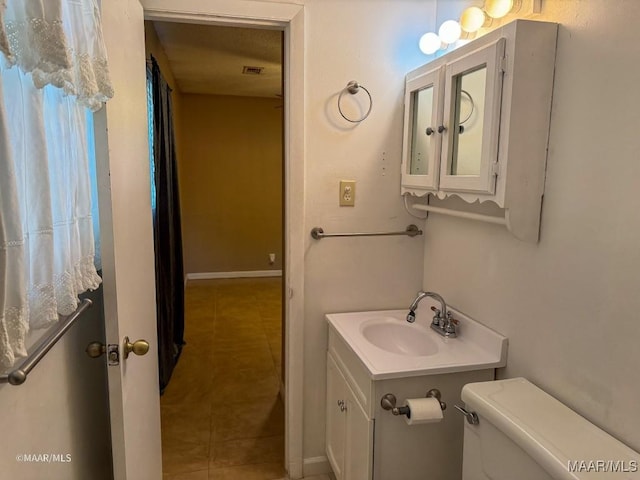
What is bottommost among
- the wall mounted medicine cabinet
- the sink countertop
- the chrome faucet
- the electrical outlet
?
the sink countertop

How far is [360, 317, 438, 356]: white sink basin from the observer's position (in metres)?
1.84

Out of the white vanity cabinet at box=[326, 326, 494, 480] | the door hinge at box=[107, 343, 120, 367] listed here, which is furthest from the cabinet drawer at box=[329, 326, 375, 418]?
the door hinge at box=[107, 343, 120, 367]

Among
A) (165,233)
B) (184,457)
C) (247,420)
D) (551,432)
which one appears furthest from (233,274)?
(551,432)

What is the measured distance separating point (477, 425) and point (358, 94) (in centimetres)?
136

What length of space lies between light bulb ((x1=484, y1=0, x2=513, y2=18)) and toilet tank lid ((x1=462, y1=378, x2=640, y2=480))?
3.82 feet

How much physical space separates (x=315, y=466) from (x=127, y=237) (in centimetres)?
146

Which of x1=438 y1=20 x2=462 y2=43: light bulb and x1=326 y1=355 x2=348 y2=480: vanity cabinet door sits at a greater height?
x1=438 y1=20 x2=462 y2=43: light bulb

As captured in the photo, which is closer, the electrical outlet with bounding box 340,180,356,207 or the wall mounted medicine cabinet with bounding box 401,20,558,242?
the wall mounted medicine cabinet with bounding box 401,20,558,242

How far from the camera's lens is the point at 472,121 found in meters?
1.47

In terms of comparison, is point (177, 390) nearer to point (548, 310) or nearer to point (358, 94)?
point (358, 94)

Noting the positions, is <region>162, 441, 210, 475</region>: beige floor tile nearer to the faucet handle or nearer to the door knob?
the door knob

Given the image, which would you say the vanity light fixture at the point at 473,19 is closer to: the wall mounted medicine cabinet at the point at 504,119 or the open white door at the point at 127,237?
the wall mounted medicine cabinet at the point at 504,119

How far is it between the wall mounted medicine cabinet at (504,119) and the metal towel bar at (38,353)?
3.90ft

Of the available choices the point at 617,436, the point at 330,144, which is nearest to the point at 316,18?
the point at 330,144
